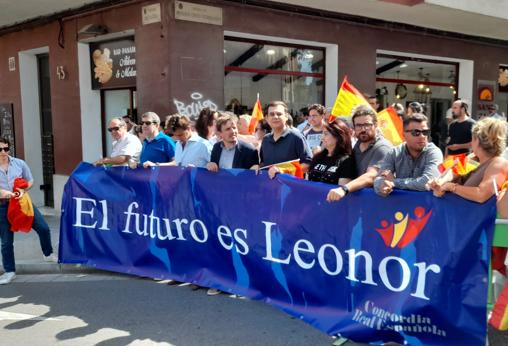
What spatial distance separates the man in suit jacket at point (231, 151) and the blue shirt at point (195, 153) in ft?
0.96

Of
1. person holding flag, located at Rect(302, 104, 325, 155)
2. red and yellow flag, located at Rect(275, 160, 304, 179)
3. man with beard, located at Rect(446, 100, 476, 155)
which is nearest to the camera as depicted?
red and yellow flag, located at Rect(275, 160, 304, 179)

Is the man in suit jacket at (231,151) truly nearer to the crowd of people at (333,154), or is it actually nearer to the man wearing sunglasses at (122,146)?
the crowd of people at (333,154)

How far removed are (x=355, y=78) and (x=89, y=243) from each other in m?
6.19

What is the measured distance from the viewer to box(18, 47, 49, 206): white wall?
33.4 ft

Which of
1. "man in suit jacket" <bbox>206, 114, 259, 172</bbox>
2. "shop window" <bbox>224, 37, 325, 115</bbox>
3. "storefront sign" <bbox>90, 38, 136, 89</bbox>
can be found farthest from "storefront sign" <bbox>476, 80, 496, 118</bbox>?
"man in suit jacket" <bbox>206, 114, 259, 172</bbox>

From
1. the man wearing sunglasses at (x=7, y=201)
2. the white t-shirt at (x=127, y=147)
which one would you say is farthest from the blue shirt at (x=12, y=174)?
the white t-shirt at (x=127, y=147)

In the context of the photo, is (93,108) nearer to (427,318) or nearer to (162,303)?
(162,303)

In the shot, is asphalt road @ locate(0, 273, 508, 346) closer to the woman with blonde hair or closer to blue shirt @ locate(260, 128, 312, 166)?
the woman with blonde hair

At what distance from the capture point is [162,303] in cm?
475

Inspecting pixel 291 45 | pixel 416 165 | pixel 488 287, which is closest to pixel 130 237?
pixel 416 165

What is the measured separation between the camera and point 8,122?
10.6m

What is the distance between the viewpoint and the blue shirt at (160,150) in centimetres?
607

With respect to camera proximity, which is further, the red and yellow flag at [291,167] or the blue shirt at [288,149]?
the blue shirt at [288,149]

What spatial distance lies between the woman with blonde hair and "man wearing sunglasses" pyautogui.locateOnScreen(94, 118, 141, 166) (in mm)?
4033
